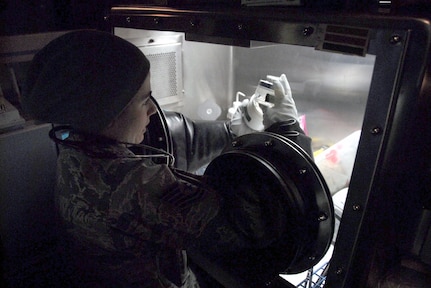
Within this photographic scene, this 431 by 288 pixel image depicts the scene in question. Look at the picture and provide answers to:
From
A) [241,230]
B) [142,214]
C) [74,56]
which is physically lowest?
[241,230]

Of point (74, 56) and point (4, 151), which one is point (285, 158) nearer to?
point (74, 56)

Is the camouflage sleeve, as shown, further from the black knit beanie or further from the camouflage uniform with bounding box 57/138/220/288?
the black knit beanie

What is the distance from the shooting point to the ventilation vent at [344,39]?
56cm

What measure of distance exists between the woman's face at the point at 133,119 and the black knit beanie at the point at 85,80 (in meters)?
0.04

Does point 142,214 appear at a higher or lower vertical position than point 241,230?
higher

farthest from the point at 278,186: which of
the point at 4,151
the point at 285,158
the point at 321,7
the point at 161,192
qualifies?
the point at 4,151

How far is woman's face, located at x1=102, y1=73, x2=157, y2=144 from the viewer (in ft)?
2.76

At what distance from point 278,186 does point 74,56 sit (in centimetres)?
58

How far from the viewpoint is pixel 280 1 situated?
0.70m

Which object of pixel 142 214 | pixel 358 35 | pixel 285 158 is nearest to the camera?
pixel 358 35

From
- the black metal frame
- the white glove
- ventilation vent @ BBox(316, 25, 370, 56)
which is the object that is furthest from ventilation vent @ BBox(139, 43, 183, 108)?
ventilation vent @ BBox(316, 25, 370, 56)

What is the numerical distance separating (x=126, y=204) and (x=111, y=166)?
10cm

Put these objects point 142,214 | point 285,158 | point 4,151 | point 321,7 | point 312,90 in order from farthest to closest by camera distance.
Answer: point 312,90, point 4,151, point 285,158, point 142,214, point 321,7

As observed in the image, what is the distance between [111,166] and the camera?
0.82 m
